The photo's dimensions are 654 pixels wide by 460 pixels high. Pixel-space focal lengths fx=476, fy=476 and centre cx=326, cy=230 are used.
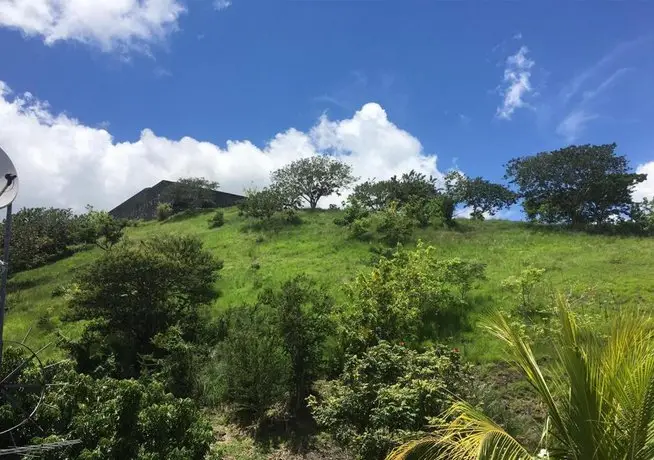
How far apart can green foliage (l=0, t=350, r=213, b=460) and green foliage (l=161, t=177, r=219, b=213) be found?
151 ft

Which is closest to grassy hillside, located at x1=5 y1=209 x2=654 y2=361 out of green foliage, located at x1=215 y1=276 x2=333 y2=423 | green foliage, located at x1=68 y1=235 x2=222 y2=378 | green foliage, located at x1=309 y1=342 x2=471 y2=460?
green foliage, located at x1=68 y1=235 x2=222 y2=378

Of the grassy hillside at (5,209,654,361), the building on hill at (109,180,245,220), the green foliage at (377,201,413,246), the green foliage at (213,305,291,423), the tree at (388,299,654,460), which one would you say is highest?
the building on hill at (109,180,245,220)

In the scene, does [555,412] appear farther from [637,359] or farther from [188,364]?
[188,364]

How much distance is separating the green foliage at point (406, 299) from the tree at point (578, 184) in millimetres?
23322

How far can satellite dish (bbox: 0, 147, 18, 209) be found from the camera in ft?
12.0

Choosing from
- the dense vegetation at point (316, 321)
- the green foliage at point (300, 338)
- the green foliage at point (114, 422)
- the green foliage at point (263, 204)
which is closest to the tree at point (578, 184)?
the dense vegetation at point (316, 321)

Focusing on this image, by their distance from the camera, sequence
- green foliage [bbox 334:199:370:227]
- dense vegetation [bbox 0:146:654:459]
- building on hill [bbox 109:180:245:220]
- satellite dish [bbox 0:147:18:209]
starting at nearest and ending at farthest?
satellite dish [bbox 0:147:18:209], dense vegetation [bbox 0:146:654:459], green foliage [bbox 334:199:370:227], building on hill [bbox 109:180:245:220]

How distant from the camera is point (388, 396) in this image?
26.2ft

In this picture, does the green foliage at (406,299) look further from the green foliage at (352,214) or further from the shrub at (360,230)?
the green foliage at (352,214)

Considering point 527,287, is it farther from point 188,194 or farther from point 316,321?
point 188,194

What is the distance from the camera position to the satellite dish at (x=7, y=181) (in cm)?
367

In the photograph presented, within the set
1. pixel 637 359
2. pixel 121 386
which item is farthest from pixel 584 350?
pixel 121 386

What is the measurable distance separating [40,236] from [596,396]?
134 ft

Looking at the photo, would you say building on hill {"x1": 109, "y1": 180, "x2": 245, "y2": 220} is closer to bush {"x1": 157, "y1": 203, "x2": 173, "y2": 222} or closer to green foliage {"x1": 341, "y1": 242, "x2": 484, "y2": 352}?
bush {"x1": 157, "y1": 203, "x2": 173, "y2": 222}
